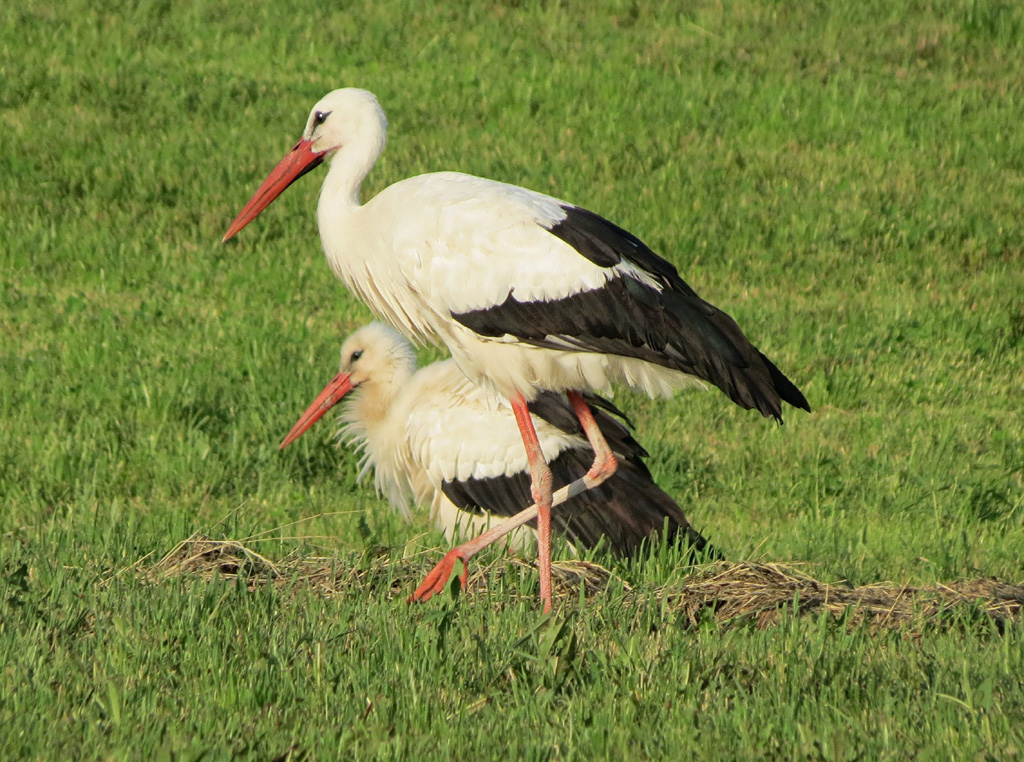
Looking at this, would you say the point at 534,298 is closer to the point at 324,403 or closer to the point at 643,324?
the point at 643,324

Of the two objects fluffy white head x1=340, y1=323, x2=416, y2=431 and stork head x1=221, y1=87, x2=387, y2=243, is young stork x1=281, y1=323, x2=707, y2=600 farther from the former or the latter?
stork head x1=221, y1=87, x2=387, y2=243

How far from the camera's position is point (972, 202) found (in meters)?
10.6

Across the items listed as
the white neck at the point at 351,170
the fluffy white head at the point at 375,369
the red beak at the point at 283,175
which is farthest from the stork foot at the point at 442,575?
the fluffy white head at the point at 375,369

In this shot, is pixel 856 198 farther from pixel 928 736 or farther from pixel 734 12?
pixel 928 736

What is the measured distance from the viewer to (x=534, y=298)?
17.2 feet

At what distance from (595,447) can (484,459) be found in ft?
2.55

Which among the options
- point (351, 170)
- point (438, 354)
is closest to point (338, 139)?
point (351, 170)

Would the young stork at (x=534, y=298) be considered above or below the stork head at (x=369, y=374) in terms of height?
above

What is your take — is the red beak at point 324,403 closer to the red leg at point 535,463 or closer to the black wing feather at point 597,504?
the black wing feather at point 597,504

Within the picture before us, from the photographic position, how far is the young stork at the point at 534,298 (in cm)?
512

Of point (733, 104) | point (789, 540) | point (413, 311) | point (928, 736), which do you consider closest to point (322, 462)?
point (413, 311)

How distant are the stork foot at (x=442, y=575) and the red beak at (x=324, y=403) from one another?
2.24m

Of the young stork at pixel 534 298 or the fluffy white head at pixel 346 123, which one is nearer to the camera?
the young stork at pixel 534 298

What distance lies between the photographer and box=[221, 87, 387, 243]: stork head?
5789mm
